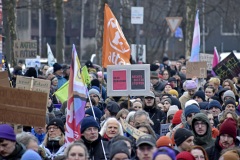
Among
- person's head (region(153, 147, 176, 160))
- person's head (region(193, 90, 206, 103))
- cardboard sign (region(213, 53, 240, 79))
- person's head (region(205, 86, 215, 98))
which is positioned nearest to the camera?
person's head (region(153, 147, 176, 160))

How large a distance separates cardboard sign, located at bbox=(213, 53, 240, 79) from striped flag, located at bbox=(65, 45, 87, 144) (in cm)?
1058

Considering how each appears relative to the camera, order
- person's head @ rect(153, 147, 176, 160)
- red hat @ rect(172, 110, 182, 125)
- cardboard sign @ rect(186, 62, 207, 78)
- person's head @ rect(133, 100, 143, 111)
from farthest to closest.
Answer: cardboard sign @ rect(186, 62, 207, 78) → person's head @ rect(133, 100, 143, 111) → red hat @ rect(172, 110, 182, 125) → person's head @ rect(153, 147, 176, 160)

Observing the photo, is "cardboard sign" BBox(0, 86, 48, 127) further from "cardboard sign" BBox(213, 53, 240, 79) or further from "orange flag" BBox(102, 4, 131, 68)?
"cardboard sign" BBox(213, 53, 240, 79)

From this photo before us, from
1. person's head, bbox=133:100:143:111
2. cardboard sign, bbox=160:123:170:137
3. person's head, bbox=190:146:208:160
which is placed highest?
person's head, bbox=133:100:143:111

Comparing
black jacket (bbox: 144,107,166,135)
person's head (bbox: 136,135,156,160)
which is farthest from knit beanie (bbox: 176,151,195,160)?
black jacket (bbox: 144,107,166,135)

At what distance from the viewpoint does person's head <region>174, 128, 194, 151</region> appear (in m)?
11.1

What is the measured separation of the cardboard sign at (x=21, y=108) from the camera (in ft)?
37.1

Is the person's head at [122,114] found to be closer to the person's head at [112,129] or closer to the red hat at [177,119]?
the red hat at [177,119]

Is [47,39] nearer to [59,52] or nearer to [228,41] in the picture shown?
[228,41]

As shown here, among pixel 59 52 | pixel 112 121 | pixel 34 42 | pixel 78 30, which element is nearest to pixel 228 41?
pixel 78 30

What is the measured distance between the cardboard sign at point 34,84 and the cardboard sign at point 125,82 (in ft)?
3.11

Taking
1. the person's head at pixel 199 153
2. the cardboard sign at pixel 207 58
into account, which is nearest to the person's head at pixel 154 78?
the cardboard sign at pixel 207 58

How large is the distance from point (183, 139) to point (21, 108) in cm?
178

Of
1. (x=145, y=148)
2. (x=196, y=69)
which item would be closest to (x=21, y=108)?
(x=145, y=148)
